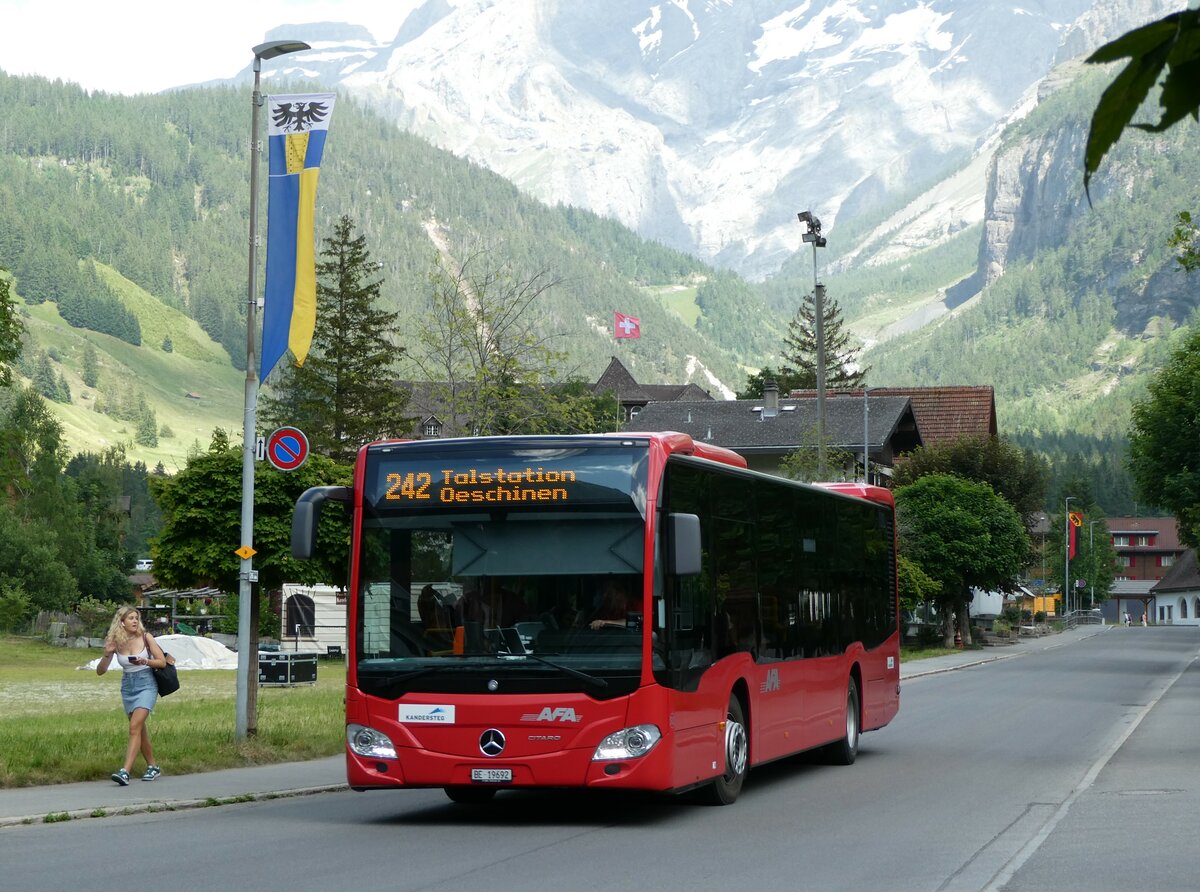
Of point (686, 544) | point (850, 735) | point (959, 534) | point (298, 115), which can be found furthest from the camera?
point (959, 534)

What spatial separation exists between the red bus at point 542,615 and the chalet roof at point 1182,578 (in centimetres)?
16377

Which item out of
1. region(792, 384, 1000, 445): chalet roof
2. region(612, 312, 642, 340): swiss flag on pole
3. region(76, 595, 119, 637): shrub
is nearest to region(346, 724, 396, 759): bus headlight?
region(76, 595, 119, 637): shrub

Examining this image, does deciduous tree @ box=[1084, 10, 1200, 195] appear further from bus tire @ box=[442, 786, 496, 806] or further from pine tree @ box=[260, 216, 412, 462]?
pine tree @ box=[260, 216, 412, 462]

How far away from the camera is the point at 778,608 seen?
15.7 metres

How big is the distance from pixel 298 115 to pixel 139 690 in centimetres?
647

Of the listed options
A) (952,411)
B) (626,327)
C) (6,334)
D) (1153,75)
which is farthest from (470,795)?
(626,327)

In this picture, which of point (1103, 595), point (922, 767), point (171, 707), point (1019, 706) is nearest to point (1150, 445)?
point (1019, 706)

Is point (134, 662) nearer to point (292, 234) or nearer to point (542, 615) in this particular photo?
point (542, 615)

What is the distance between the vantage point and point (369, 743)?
1294 centimetres

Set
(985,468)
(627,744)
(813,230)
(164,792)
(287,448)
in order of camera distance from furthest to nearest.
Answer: (985,468) → (813,230) → (287,448) → (164,792) → (627,744)

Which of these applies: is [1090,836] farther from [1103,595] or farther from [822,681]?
[1103,595]

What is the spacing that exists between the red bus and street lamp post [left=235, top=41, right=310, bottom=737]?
13.8 feet

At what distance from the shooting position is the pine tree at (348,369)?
81.4 m

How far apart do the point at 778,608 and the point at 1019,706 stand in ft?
52.2
